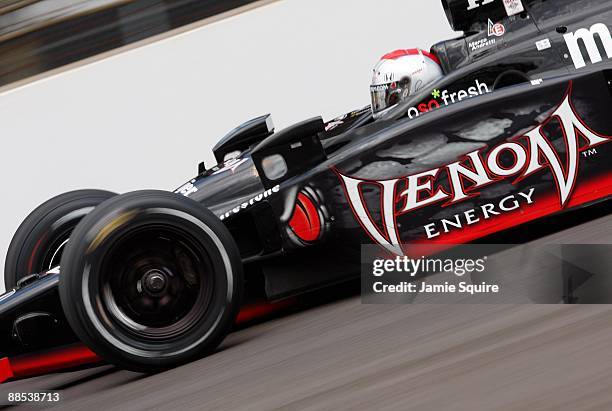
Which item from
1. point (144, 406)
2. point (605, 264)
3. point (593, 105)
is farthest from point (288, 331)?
point (593, 105)

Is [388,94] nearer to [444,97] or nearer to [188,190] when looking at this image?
[444,97]

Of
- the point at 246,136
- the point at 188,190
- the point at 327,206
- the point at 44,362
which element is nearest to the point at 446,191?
the point at 327,206

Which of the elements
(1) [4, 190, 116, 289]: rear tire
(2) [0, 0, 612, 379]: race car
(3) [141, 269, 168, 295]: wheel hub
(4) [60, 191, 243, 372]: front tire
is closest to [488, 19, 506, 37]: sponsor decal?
(2) [0, 0, 612, 379]: race car

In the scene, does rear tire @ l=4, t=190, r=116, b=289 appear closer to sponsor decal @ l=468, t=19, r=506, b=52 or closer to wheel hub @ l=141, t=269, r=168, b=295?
wheel hub @ l=141, t=269, r=168, b=295

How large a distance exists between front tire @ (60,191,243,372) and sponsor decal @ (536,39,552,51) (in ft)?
5.97

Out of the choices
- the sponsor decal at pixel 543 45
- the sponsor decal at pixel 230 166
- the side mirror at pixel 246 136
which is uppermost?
the side mirror at pixel 246 136

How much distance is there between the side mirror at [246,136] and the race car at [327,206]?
2.21 ft

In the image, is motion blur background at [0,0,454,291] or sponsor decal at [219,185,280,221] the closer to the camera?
sponsor decal at [219,185,280,221]

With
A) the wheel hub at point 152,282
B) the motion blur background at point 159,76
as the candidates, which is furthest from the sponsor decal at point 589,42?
the wheel hub at point 152,282

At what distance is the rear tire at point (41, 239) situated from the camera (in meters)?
4.95

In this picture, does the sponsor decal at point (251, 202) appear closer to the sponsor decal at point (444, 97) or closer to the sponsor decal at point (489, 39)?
the sponsor decal at point (444, 97)

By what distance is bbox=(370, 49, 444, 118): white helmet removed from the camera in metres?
4.71

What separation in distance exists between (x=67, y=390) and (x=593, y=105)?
2.61m

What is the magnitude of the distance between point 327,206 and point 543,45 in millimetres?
1335
